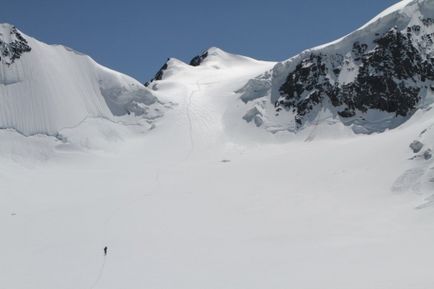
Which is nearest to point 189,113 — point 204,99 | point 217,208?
point 204,99

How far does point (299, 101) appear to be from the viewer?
71875mm

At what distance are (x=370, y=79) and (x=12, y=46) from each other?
50.3 meters

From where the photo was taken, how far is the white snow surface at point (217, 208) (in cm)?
2738

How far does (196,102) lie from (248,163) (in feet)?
84.5

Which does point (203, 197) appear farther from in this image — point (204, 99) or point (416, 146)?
point (204, 99)

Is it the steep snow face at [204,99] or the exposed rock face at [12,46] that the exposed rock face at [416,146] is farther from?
the exposed rock face at [12,46]

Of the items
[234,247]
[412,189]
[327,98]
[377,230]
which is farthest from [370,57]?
[234,247]

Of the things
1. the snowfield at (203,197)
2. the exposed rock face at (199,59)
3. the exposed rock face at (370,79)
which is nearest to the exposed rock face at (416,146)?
the snowfield at (203,197)

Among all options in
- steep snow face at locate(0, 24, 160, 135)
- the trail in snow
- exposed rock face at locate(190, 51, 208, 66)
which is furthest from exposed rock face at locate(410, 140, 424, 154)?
exposed rock face at locate(190, 51, 208, 66)

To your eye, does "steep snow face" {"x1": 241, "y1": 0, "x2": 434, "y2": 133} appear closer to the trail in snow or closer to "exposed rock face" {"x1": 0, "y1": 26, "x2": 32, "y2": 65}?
the trail in snow

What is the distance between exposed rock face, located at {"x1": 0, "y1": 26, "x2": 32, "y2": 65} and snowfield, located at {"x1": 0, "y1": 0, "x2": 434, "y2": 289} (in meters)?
1.13

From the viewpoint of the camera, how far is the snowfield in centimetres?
2772

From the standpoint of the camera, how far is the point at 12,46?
236 ft

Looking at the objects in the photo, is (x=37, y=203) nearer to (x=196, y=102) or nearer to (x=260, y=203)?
(x=260, y=203)
